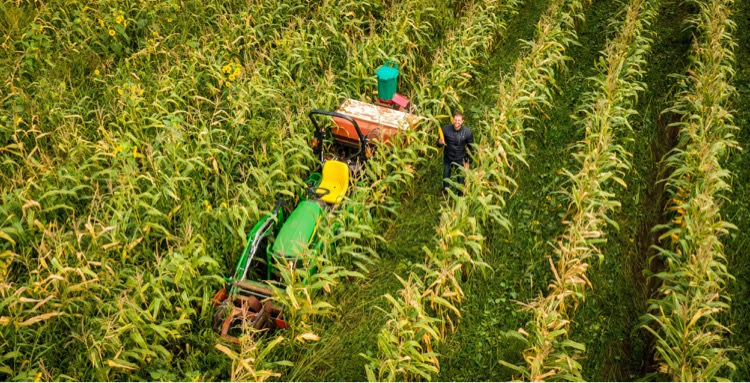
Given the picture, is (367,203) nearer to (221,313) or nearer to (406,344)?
(221,313)

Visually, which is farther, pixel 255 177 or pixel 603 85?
pixel 603 85

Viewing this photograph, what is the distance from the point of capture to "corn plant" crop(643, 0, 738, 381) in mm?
5600

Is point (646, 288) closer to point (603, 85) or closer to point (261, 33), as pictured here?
point (603, 85)

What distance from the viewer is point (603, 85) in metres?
8.86

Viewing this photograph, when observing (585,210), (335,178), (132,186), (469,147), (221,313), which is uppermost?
(585,210)

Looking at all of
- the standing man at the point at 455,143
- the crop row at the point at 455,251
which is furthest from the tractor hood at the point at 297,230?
the standing man at the point at 455,143

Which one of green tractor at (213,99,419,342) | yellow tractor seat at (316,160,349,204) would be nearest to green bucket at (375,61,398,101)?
green tractor at (213,99,419,342)

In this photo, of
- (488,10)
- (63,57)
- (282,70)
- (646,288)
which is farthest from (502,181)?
(63,57)

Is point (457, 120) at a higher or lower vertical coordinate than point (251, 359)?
higher

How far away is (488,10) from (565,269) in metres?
6.03

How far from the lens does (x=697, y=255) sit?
625 centimetres

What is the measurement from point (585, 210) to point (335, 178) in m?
2.80

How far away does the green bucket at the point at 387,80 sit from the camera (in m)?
8.66

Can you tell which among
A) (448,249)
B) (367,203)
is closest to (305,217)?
(367,203)
